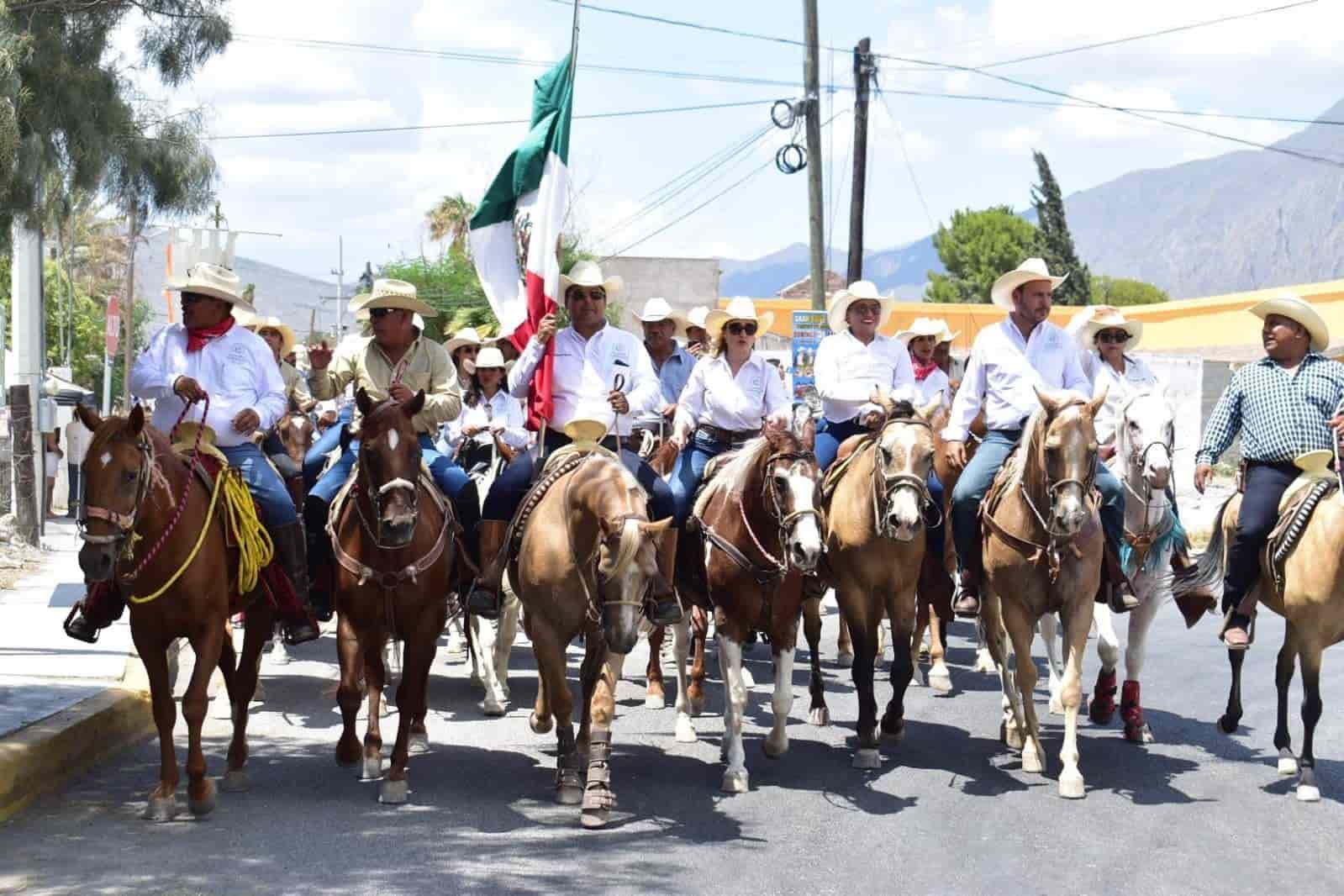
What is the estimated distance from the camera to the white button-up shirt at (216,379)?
9258mm

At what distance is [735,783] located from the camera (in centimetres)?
926

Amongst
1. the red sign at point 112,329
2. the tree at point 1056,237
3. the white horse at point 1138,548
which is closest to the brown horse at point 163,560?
the white horse at point 1138,548

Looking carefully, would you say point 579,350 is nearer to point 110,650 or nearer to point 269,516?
point 269,516

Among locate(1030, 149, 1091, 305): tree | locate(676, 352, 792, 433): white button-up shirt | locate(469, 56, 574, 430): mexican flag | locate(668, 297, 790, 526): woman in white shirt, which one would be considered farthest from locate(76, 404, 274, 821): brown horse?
locate(1030, 149, 1091, 305): tree

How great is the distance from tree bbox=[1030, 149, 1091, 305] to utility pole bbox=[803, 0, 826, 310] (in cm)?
5928

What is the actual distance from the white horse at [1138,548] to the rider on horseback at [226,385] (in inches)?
200

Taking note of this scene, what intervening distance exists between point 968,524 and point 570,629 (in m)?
3.02

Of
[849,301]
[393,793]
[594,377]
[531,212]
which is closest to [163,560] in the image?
[393,793]

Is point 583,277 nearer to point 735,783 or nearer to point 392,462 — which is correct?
point 392,462

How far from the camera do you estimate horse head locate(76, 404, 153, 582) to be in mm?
7801

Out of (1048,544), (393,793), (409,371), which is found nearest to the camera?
(393,793)

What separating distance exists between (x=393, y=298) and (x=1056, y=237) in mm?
81880

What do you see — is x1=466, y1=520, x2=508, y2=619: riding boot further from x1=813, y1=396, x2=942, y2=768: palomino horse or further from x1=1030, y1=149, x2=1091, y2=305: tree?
x1=1030, y1=149, x2=1091, y2=305: tree

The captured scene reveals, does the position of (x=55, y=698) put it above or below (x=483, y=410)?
below
